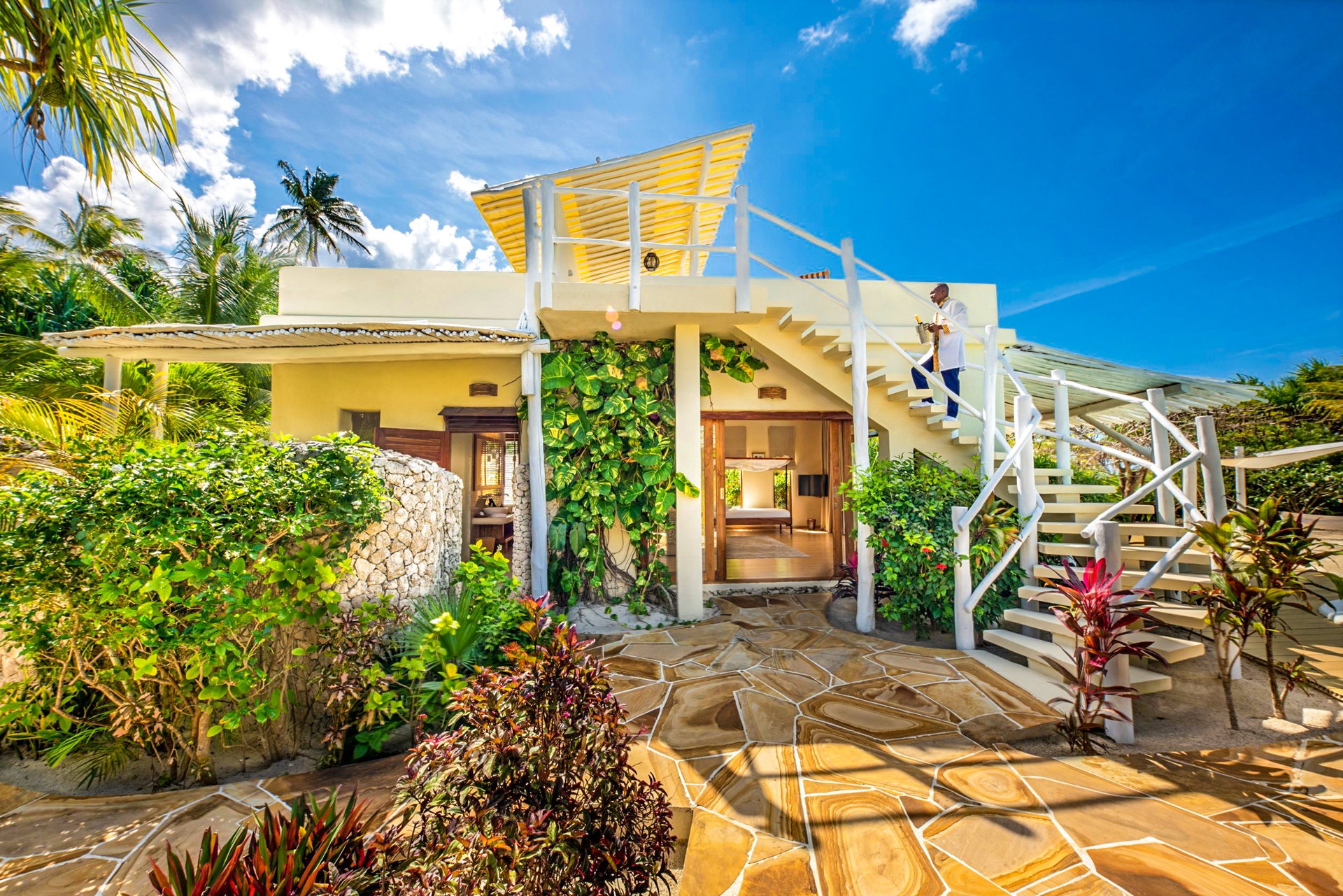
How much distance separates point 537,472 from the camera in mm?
5387

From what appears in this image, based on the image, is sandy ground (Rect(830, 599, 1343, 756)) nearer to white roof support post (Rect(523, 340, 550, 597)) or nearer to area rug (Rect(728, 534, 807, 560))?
white roof support post (Rect(523, 340, 550, 597))

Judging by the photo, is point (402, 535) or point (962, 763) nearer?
point (962, 763)

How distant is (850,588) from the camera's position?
18.9ft

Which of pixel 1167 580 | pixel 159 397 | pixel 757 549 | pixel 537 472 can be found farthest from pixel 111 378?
pixel 1167 580

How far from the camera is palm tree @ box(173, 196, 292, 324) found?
11953 millimetres

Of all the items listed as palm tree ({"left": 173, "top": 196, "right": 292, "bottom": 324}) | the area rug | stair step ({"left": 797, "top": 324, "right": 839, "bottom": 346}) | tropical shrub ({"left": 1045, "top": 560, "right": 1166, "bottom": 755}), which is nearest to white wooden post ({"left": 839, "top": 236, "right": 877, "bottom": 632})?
stair step ({"left": 797, "top": 324, "right": 839, "bottom": 346})

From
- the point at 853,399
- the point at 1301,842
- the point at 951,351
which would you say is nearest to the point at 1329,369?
the point at 951,351

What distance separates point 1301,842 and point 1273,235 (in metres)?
36.2

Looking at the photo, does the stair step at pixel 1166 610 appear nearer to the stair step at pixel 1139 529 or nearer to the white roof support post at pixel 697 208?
the stair step at pixel 1139 529

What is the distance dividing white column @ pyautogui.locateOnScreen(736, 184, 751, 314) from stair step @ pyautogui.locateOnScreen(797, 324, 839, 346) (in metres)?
0.79

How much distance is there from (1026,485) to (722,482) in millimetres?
3398

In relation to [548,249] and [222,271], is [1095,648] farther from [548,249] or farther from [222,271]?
[222,271]

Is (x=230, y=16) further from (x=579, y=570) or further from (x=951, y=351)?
(x=951, y=351)

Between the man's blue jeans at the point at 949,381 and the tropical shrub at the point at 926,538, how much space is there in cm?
109
